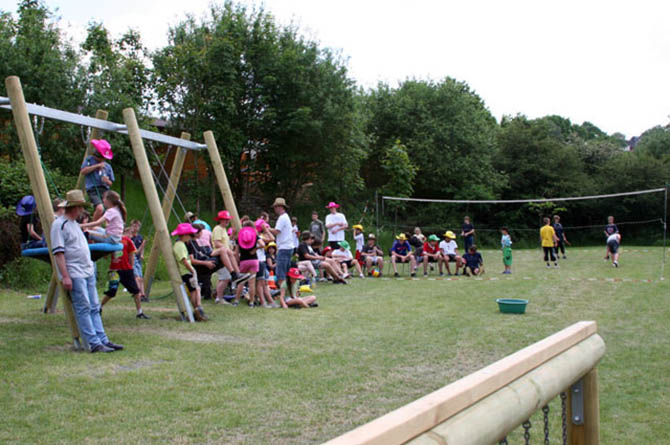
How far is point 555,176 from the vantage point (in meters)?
34.4

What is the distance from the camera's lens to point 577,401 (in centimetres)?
253

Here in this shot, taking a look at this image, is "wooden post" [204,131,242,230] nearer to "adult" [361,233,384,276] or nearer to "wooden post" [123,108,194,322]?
"wooden post" [123,108,194,322]

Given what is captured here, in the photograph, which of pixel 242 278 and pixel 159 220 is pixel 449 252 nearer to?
pixel 242 278

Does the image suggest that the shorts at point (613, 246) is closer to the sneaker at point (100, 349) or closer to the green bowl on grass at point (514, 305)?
the green bowl on grass at point (514, 305)

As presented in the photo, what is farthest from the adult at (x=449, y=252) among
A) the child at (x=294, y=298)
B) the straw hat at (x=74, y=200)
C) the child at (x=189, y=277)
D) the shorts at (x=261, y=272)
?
the straw hat at (x=74, y=200)

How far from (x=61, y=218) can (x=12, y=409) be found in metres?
2.46

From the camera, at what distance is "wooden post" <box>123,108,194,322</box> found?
8297 millimetres

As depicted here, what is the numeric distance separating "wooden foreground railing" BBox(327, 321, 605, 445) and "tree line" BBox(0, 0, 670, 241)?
44.3 ft

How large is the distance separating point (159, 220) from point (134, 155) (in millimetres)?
1243

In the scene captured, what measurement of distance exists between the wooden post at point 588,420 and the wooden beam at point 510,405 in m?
0.21

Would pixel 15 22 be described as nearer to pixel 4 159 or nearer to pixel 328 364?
pixel 4 159

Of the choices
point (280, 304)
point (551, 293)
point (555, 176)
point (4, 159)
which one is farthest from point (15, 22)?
point (555, 176)

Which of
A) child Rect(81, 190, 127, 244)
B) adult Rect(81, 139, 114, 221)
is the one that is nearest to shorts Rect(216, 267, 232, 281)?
adult Rect(81, 139, 114, 221)

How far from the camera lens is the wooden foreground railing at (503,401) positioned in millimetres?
1275
